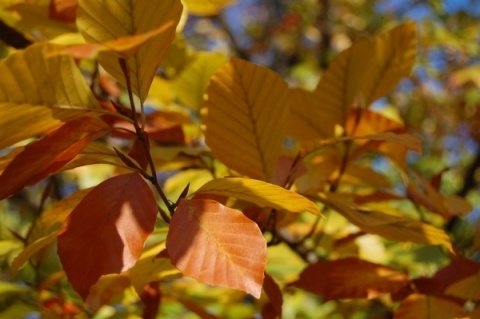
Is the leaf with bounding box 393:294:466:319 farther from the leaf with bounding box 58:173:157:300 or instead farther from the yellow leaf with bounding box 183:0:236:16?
the yellow leaf with bounding box 183:0:236:16

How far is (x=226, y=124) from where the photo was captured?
62 centimetres

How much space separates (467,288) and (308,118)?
0.27 meters

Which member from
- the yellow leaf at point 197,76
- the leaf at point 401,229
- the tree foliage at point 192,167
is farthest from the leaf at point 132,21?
the yellow leaf at point 197,76

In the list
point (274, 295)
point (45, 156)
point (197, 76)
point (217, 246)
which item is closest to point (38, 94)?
point (45, 156)

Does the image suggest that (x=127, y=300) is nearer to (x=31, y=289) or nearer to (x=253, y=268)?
(x=31, y=289)

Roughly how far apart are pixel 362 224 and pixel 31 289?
1.81 ft

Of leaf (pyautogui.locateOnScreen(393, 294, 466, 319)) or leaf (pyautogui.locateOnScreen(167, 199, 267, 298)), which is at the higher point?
leaf (pyautogui.locateOnScreen(167, 199, 267, 298))

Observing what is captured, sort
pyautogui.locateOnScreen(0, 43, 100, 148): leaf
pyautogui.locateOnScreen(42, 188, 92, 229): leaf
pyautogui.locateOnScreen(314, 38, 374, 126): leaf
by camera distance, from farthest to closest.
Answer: pyautogui.locateOnScreen(314, 38, 374, 126): leaf
pyautogui.locateOnScreen(42, 188, 92, 229): leaf
pyautogui.locateOnScreen(0, 43, 100, 148): leaf

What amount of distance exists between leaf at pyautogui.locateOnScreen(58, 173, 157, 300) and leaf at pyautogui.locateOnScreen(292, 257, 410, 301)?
26 centimetres

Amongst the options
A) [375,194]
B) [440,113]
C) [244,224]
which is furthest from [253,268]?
[440,113]

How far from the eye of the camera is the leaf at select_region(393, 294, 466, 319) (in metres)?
0.62

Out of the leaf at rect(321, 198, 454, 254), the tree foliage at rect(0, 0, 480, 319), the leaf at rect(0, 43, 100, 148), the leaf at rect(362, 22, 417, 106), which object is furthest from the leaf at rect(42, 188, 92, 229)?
the leaf at rect(362, 22, 417, 106)

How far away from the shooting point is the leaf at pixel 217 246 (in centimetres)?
45

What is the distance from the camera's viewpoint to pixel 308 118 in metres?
0.79
